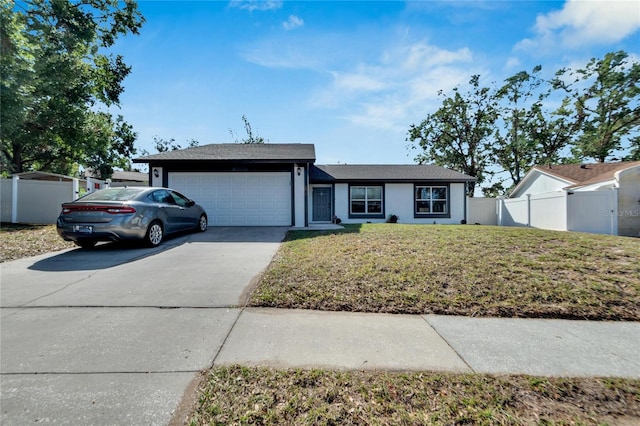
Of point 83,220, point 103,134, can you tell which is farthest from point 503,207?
point 103,134

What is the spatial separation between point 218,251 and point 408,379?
5360mm

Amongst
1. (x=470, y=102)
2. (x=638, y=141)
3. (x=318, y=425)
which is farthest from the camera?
(x=470, y=102)

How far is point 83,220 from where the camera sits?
6.03m

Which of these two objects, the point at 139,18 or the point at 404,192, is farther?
the point at 139,18

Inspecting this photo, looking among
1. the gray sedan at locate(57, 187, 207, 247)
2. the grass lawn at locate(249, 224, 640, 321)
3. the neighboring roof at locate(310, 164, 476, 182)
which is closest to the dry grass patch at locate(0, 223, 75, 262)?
the gray sedan at locate(57, 187, 207, 247)

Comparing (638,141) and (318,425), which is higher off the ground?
(638,141)

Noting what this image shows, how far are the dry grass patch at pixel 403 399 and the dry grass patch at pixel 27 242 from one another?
682 cm

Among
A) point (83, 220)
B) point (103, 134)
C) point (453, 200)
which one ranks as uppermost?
point (103, 134)

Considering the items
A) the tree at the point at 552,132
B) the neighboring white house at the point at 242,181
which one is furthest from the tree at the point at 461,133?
the neighboring white house at the point at 242,181

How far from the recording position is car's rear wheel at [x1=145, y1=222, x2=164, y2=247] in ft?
21.8

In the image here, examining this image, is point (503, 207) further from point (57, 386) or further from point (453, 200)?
point (57, 386)

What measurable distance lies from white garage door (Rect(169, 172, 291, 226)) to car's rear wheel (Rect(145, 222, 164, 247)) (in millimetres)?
4173

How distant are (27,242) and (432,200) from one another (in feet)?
53.5

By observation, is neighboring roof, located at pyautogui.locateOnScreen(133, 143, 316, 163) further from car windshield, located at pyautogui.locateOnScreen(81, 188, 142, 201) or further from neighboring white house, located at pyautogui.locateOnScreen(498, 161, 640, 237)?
neighboring white house, located at pyautogui.locateOnScreen(498, 161, 640, 237)
